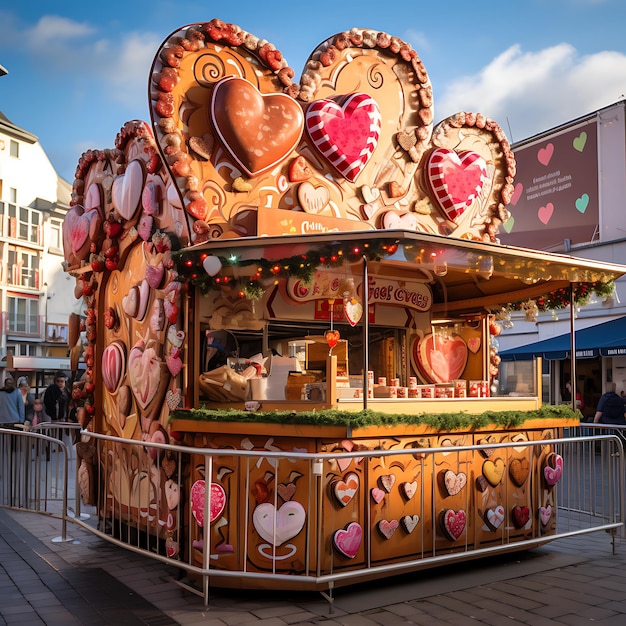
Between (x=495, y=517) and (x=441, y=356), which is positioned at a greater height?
(x=441, y=356)

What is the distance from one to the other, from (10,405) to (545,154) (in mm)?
18252

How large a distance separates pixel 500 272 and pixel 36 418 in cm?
1170

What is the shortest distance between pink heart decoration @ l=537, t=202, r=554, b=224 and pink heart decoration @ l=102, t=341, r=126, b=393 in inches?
731

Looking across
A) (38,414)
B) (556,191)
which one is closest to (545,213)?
(556,191)

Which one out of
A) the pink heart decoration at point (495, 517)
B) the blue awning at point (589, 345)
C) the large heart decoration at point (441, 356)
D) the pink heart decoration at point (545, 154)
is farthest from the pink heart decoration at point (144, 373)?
the pink heart decoration at point (545, 154)

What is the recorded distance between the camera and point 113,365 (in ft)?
27.9

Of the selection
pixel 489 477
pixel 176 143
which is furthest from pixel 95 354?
pixel 489 477

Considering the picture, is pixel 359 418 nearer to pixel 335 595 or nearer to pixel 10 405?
pixel 335 595

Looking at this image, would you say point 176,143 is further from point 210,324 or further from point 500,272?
point 500,272

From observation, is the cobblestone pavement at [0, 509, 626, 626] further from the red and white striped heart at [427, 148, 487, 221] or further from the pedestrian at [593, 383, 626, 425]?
the pedestrian at [593, 383, 626, 425]

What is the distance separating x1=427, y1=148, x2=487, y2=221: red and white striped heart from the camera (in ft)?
30.1

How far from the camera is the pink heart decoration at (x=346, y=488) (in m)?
6.07

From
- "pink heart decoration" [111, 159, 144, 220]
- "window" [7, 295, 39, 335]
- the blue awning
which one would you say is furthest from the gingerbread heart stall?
"window" [7, 295, 39, 335]

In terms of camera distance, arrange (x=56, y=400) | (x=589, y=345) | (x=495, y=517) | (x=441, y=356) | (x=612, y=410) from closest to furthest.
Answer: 1. (x=495, y=517)
2. (x=441, y=356)
3. (x=612, y=410)
4. (x=56, y=400)
5. (x=589, y=345)
